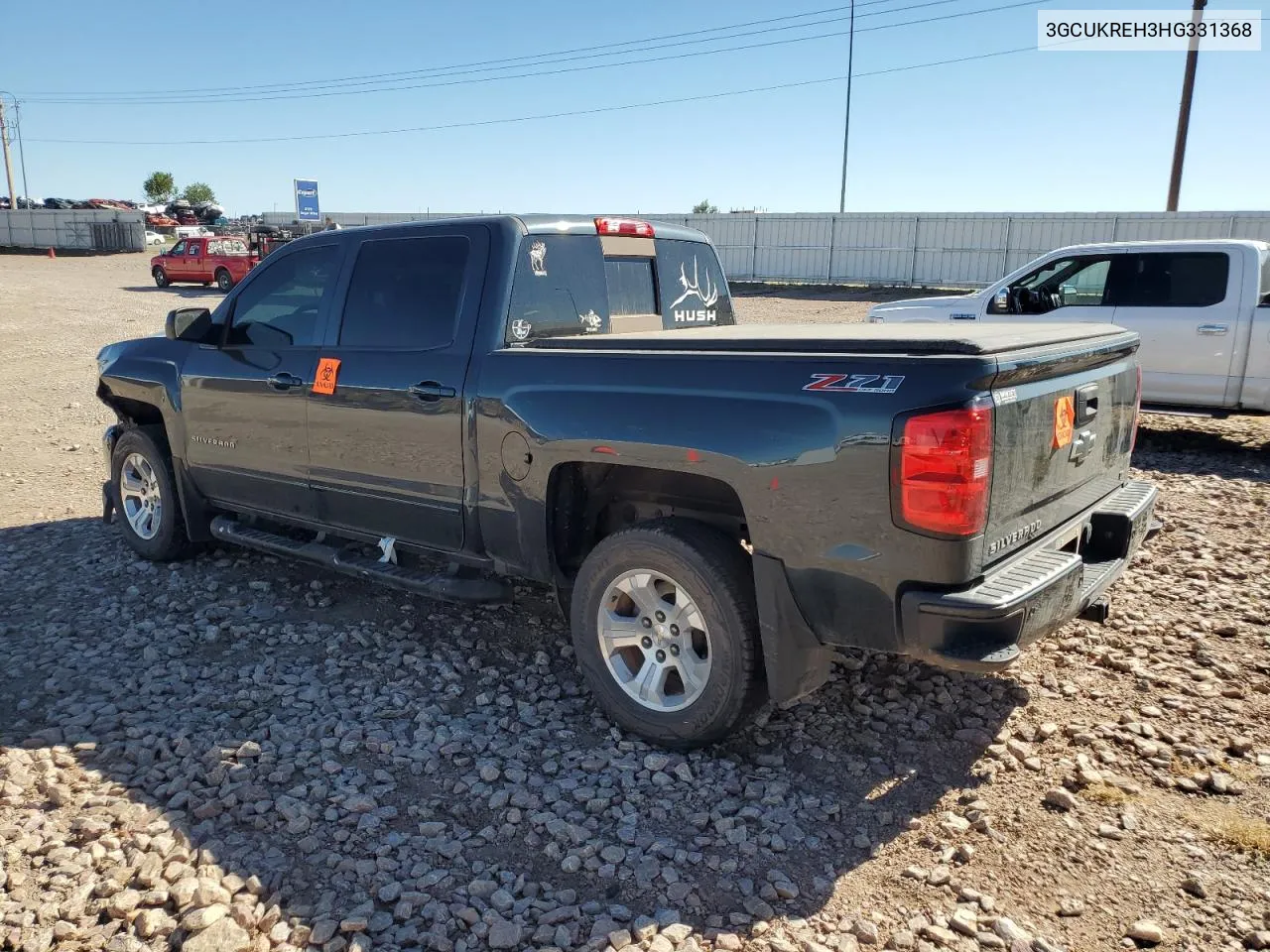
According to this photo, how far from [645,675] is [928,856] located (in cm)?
122

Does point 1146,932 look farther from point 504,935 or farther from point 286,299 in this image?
point 286,299

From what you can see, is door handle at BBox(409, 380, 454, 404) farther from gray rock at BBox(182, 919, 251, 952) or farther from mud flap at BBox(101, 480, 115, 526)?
mud flap at BBox(101, 480, 115, 526)

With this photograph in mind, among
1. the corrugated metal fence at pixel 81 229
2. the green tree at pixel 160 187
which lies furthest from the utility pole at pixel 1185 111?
the green tree at pixel 160 187

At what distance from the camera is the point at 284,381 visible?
196 inches

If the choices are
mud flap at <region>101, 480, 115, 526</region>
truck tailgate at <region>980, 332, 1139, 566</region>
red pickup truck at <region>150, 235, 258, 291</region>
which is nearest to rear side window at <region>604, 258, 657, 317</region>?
truck tailgate at <region>980, 332, 1139, 566</region>

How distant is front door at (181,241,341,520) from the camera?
496 cm

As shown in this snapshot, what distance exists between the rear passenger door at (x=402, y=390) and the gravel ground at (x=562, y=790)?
28.5 inches

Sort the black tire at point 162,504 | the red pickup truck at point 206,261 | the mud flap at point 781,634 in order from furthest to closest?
the red pickup truck at point 206,261 < the black tire at point 162,504 < the mud flap at point 781,634

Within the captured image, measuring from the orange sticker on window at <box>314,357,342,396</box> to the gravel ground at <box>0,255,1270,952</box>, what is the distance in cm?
123

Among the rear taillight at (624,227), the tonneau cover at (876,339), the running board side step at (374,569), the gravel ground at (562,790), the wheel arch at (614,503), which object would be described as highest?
the rear taillight at (624,227)

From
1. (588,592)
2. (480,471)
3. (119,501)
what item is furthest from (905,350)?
(119,501)

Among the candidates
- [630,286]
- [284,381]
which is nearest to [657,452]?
[630,286]

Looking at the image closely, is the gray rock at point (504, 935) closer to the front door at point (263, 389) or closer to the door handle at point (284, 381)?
the front door at point (263, 389)

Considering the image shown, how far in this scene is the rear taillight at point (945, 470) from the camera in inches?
114
